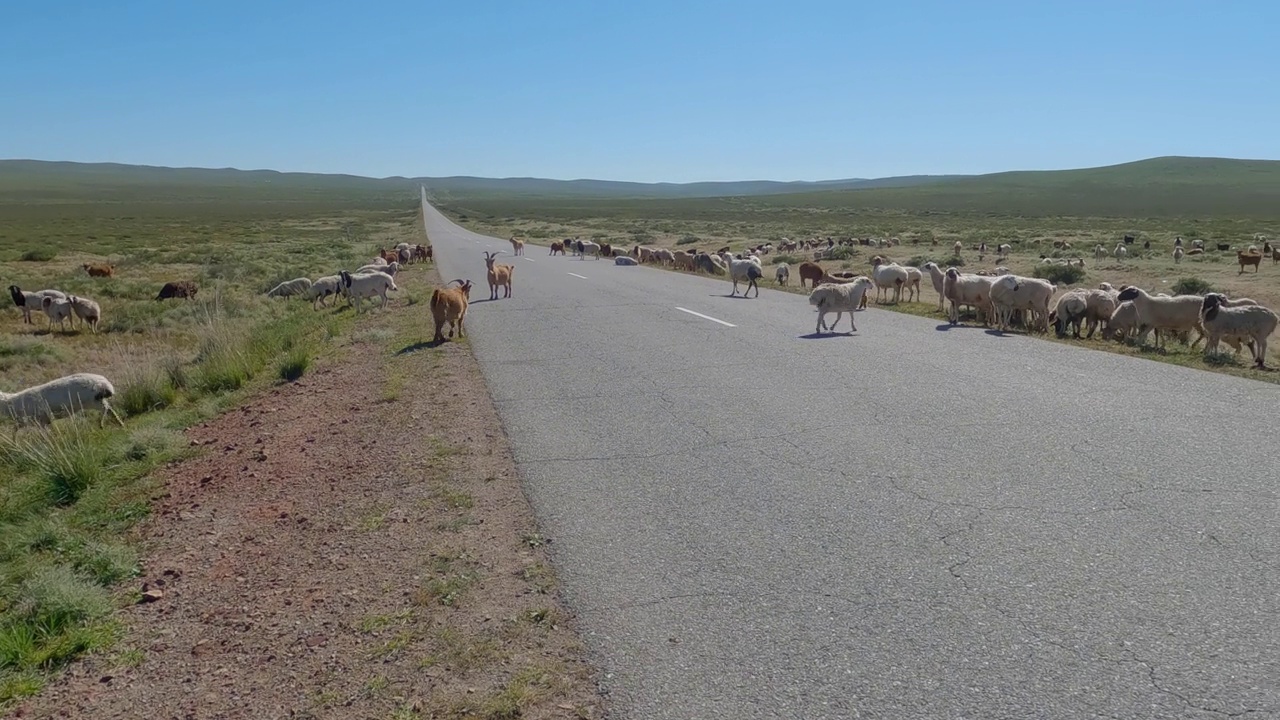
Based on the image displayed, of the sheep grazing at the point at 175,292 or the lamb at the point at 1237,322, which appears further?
the sheep grazing at the point at 175,292

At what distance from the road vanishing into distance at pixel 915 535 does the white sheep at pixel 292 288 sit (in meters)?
17.9

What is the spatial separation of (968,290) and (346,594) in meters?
15.1

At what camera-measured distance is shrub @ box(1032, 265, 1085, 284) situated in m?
31.2

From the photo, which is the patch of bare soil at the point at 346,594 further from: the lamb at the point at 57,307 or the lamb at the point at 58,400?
the lamb at the point at 57,307

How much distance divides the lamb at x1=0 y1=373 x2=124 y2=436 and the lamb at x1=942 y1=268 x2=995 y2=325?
14.1m

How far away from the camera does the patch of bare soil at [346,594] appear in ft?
14.5

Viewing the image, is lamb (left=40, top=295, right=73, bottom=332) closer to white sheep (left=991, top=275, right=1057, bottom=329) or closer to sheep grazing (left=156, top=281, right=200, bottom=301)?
sheep grazing (left=156, top=281, right=200, bottom=301)

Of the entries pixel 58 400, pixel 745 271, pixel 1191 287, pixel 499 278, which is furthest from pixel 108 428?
pixel 1191 287

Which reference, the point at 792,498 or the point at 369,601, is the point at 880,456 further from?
the point at 369,601

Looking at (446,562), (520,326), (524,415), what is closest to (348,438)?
(524,415)

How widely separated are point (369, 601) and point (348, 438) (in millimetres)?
4448

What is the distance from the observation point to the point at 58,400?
1248 cm

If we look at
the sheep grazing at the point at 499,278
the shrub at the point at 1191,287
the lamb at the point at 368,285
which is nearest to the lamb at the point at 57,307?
the lamb at the point at 368,285

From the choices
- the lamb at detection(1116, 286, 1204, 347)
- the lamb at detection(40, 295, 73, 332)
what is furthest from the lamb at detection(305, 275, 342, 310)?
the lamb at detection(1116, 286, 1204, 347)
